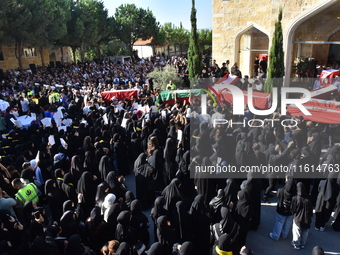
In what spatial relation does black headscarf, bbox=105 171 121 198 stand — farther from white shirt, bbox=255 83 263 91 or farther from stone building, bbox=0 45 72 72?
stone building, bbox=0 45 72 72

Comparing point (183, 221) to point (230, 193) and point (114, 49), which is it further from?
point (114, 49)

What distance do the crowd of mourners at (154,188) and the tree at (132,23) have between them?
3091cm

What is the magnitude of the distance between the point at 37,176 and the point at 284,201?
4893 millimetres

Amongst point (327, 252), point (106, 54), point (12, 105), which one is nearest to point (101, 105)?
point (12, 105)

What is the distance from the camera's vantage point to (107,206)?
4.96 metres

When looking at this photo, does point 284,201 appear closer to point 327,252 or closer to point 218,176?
point 327,252

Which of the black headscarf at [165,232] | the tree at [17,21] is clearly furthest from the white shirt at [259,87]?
the tree at [17,21]

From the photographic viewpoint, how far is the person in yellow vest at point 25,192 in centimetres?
543

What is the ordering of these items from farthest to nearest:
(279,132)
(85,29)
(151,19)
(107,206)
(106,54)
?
(106,54) < (151,19) < (85,29) < (279,132) < (107,206)

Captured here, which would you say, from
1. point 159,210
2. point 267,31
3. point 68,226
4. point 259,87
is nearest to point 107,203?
point 68,226

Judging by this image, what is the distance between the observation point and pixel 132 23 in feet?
127

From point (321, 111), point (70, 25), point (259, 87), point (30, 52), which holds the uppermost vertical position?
point (70, 25)

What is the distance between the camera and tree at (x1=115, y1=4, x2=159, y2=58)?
38469 millimetres

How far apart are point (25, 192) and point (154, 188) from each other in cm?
261
